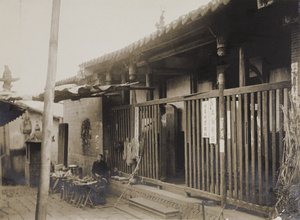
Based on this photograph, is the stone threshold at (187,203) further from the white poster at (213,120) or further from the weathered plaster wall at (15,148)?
the weathered plaster wall at (15,148)

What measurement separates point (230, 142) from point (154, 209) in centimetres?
286

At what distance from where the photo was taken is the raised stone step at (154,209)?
7805mm

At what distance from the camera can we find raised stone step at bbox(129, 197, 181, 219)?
780cm

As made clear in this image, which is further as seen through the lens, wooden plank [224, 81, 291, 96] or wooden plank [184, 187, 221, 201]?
wooden plank [184, 187, 221, 201]

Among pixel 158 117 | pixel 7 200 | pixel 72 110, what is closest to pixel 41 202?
pixel 158 117

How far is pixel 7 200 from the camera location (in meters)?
11.9

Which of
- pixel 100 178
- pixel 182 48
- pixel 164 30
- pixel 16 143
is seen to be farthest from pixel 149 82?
pixel 16 143

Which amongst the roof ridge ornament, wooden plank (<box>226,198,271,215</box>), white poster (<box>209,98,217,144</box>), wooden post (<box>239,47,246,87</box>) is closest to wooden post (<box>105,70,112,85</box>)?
white poster (<box>209,98,217,144</box>)

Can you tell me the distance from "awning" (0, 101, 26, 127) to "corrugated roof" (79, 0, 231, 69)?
2939 millimetres

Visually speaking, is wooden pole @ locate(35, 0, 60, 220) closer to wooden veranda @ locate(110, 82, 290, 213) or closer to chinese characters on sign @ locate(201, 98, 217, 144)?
wooden veranda @ locate(110, 82, 290, 213)

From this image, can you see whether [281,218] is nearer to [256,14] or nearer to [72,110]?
[256,14]

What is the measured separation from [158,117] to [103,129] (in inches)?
144

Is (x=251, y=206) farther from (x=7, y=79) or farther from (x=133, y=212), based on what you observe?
(x=7, y=79)

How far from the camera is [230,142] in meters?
6.72
